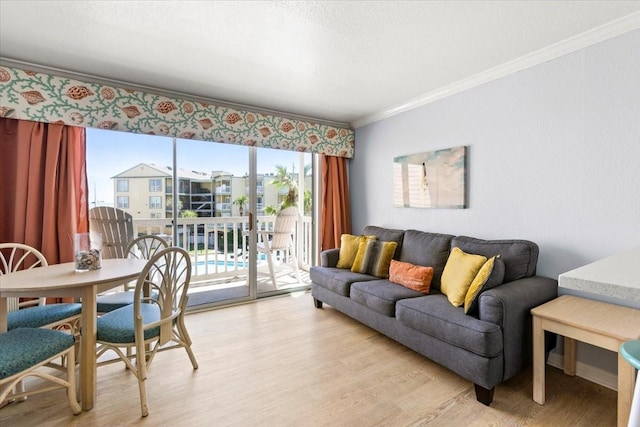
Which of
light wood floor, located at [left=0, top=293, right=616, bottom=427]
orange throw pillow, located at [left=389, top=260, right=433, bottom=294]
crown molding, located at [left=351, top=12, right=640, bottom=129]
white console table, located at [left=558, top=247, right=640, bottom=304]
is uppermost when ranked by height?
crown molding, located at [left=351, top=12, right=640, bottom=129]

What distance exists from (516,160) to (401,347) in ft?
6.16

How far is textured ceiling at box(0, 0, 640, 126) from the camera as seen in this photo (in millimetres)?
1914

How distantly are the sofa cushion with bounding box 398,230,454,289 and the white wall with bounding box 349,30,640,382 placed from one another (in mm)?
248

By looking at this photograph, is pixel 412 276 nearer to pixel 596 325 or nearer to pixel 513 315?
pixel 513 315

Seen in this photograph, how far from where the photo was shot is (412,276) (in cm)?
284

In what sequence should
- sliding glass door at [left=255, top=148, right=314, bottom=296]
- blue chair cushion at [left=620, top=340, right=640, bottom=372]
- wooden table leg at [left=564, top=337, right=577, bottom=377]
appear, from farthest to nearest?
sliding glass door at [left=255, top=148, right=314, bottom=296] → wooden table leg at [left=564, top=337, right=577, bottom=377] → blue chair cushion at [left=620, top=340, right=640, bottom=372]

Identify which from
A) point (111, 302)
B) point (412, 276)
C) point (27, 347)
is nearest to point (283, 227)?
point (412, 276)

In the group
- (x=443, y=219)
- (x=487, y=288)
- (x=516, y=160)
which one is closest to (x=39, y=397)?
(x=487, y=288)

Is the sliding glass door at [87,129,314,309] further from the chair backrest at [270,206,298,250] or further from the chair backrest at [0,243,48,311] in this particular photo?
the chair backrest at [0,243,48,311]

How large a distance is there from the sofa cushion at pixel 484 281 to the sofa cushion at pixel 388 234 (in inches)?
46.7

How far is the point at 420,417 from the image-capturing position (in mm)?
1814

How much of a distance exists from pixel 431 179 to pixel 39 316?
11.5 feet

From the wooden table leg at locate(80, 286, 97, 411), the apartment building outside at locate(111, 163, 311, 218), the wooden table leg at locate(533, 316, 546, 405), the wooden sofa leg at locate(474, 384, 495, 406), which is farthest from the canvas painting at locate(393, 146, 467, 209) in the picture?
the wooden table leg at locate(80, 286, 97, 411)

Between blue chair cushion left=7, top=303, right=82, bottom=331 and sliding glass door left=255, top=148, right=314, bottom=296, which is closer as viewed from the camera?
blue chair cushion left=7, top=303, right=82, bottom=331
